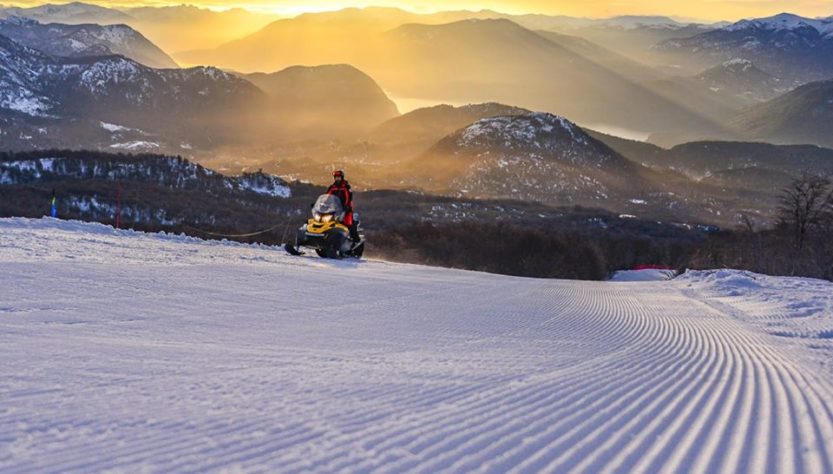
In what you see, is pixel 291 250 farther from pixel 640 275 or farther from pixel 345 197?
pixel 640 275

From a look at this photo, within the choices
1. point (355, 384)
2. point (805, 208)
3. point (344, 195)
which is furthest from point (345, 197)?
point (805, 208)

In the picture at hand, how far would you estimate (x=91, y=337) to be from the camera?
20.9 feet

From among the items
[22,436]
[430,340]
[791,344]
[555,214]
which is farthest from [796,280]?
[555,214]

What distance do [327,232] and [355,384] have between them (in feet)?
49.7

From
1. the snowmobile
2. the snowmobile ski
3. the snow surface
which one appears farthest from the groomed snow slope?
the snow surface

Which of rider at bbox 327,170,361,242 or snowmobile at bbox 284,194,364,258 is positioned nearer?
snowmobile at bbox 284,194,364,258

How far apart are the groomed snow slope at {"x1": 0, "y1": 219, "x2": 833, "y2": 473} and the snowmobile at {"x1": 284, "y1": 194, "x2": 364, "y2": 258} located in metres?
8.39

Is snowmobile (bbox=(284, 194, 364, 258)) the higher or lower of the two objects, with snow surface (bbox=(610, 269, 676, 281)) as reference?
higher

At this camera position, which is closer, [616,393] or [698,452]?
[698,452]

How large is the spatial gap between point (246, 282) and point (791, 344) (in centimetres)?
914

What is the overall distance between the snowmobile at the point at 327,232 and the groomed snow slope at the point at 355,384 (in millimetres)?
8392

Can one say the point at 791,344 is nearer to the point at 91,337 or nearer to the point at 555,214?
the point at 91,337

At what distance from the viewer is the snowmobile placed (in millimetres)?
20719

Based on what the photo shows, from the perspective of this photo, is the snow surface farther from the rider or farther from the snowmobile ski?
the snowmobile ski
